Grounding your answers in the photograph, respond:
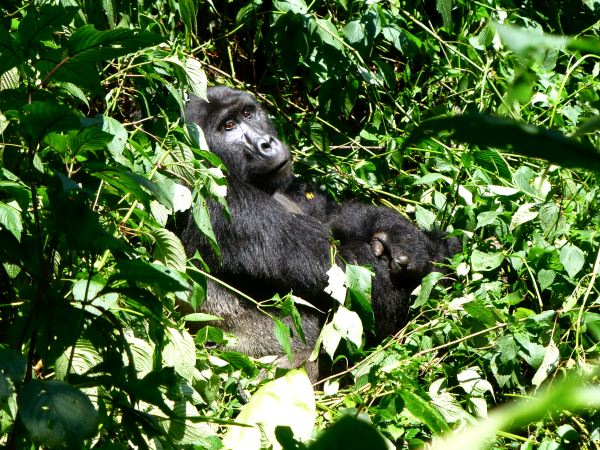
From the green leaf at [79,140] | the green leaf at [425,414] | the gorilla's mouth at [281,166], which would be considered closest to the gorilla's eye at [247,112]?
the gorilla's mouth at [281,166]

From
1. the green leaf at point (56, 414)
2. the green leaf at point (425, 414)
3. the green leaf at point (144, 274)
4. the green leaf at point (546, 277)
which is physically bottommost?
the green leaf at point (546, 277)

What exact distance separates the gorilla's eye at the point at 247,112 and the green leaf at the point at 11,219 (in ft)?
7.29

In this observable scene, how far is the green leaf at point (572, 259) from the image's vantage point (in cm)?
291

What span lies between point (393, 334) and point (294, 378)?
1314 mm

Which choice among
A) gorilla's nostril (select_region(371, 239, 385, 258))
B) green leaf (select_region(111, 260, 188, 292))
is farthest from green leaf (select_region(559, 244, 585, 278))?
green leaf (select_region(111, 260, 188, 292))

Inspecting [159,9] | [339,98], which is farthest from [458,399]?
[159,9]

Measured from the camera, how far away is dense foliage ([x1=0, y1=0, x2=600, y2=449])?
4.58 ft

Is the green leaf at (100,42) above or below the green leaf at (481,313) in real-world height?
above

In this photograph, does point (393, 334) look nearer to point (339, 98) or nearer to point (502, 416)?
point (339, 98)

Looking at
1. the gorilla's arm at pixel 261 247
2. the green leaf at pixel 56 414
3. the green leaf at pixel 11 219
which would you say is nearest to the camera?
the green leaf at pixel 56 414

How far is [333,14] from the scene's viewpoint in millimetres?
4574

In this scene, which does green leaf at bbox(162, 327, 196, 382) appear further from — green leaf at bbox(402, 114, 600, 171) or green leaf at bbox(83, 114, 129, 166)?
green leaf at bbox(402, 114, 600, 171)

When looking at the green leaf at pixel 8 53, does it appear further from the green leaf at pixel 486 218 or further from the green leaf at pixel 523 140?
the green leaf at pixel 486 218

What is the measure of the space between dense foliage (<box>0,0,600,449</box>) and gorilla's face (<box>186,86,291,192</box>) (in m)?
0.30
